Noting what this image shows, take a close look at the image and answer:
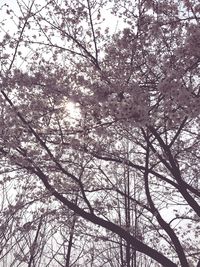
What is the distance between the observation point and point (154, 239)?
429 inches

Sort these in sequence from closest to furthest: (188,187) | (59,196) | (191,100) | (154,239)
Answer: (191,100)
(59,196)
(188,187)
(154,239)

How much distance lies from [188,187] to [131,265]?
15.0ft

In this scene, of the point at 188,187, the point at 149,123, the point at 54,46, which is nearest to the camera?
the point at 149,123

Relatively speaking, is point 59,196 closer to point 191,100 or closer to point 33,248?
point 191,100

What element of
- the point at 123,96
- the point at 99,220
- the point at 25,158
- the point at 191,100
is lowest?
the point at 99,220

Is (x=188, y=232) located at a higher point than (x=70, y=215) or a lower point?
higher

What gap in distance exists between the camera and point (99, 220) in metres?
6.81

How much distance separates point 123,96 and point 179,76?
1230 mm

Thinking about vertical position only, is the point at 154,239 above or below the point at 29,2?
below

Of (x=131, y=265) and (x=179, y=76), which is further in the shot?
(x=131, y=265)

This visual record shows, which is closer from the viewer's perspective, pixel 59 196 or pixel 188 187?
pixel 59 196

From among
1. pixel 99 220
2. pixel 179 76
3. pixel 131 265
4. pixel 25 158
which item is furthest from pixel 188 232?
Answer: pixel 179 76

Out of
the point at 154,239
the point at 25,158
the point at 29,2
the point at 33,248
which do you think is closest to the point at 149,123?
the point at 25,158

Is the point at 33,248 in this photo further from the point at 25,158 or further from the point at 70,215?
the point at 25,158
